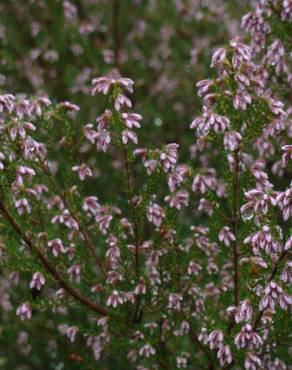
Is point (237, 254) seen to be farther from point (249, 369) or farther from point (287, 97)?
point (287, 97)

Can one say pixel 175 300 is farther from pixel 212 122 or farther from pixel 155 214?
pixel 212 122

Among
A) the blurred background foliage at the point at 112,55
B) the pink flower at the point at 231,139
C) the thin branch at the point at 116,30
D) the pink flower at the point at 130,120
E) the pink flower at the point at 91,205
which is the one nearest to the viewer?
the pink flower at the point at 231,139

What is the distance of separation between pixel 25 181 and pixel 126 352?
123 cm

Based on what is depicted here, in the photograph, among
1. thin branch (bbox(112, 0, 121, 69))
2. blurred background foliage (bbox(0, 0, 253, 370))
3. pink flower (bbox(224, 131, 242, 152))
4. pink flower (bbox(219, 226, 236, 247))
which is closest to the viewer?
pink flower (bbox(224, 131, 242, 152))

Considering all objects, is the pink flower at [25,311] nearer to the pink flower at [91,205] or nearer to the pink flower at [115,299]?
the pink flower at [115,299]

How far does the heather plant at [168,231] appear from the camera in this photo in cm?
299

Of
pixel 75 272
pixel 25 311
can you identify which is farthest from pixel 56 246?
pixel 25 311

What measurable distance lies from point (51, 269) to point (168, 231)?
0.66m

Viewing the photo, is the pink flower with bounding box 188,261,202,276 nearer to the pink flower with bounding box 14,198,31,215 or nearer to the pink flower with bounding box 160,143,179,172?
the pink flower with bounding box 160,143,179,172

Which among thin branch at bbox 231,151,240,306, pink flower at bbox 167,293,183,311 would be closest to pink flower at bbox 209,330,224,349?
thin branch at bbox 231,151,240,306

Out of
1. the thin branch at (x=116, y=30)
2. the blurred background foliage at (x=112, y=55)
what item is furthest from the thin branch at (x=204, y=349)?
the thin branch at (x=116, y=30)

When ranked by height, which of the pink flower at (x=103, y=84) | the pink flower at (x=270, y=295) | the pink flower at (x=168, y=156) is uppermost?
the pink flower at (x=103, y=84)

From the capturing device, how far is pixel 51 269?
339cm

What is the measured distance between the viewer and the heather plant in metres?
2.99
